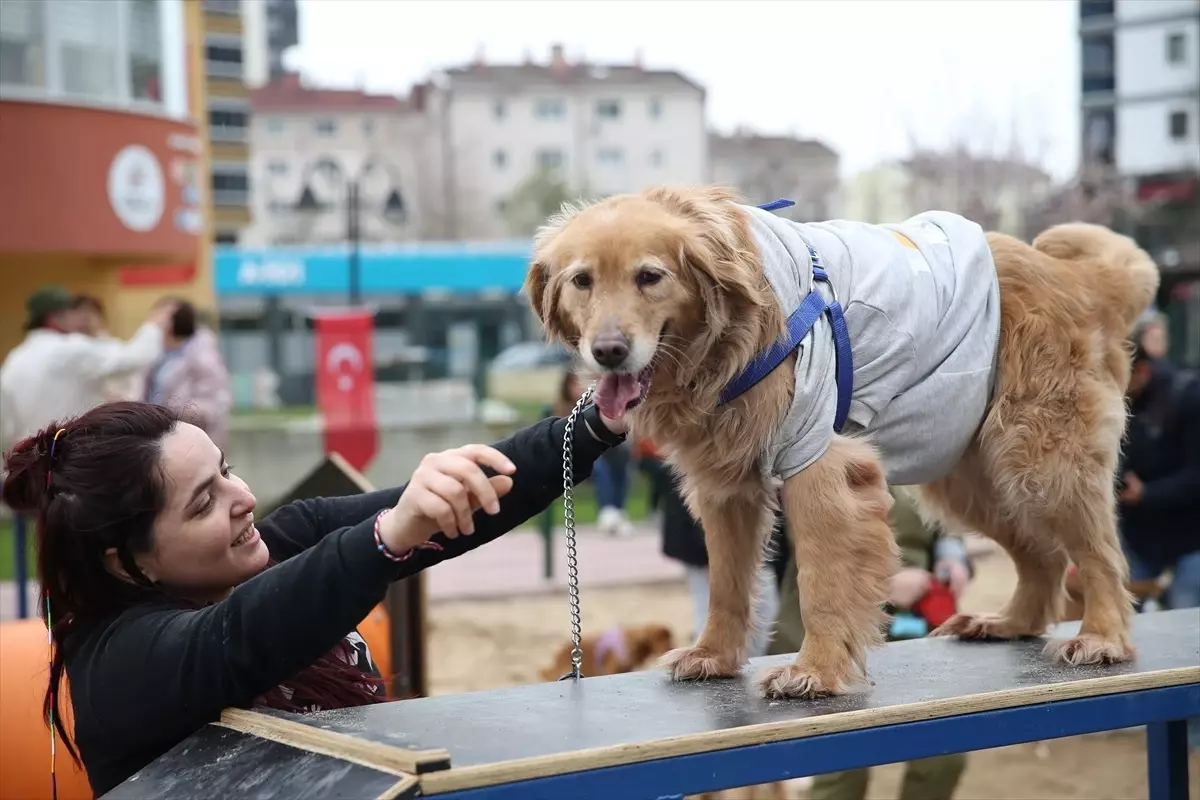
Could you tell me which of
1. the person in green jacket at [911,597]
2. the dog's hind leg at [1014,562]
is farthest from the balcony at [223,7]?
the dog's hind leg at [1014,562]

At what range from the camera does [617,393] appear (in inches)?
101

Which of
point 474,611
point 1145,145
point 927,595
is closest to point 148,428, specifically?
point 927,595

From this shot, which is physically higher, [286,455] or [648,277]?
[648,277]

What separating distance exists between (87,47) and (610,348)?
57.5 feet

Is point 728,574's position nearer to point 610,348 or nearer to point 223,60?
point 610,348

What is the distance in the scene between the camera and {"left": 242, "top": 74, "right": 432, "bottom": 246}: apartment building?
144ft

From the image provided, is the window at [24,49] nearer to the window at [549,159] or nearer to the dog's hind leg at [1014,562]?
the dog's hind leg at [1014,562]

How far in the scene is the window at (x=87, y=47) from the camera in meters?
17.3

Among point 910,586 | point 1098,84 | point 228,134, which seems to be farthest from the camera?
point 228,134

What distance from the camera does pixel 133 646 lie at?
7.02 ft

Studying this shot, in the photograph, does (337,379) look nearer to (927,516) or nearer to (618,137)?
(927,516)

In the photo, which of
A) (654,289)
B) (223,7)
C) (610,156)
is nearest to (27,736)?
(654,289)

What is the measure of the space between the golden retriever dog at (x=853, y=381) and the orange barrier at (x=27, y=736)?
1557 millimetres

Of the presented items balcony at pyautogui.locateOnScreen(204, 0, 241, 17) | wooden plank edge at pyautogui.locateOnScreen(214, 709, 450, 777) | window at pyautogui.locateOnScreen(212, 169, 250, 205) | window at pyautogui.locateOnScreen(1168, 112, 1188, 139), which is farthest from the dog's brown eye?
window at pyautogui.locateOnScreen(212, 169, 250, 205)
